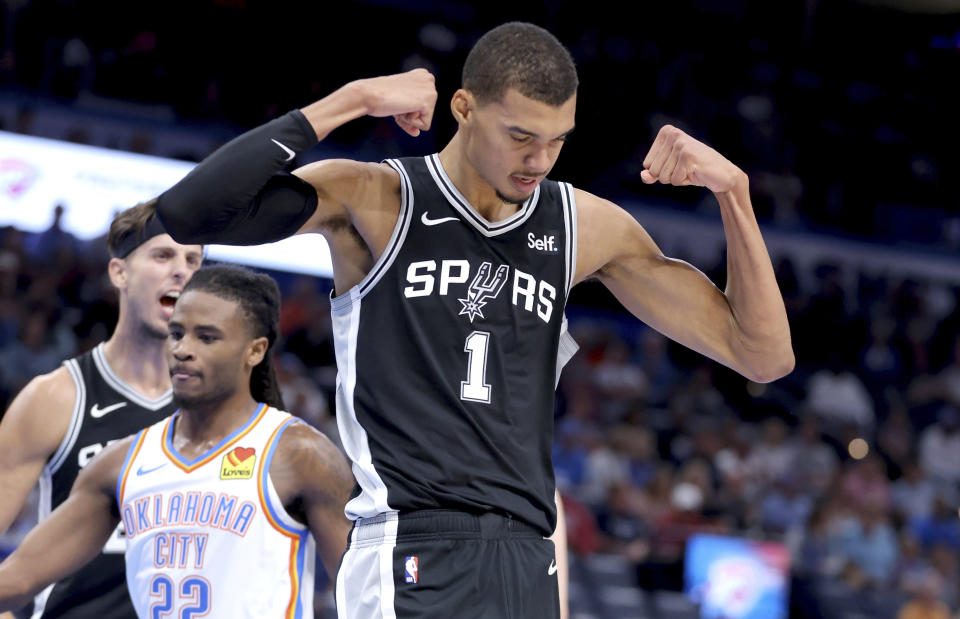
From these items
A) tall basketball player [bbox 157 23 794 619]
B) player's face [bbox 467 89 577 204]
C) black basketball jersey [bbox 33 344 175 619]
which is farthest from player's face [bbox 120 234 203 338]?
player's face [bbox 467 89 577 204]

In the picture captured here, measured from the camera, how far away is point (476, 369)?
290cm

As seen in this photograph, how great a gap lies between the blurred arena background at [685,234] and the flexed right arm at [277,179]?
20.2 ft

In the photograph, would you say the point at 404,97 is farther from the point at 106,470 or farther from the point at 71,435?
the point at 71,435

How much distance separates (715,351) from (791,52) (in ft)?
53.4

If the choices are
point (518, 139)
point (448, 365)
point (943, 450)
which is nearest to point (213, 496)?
point (448, 365)

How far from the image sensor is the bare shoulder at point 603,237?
3.23 meters

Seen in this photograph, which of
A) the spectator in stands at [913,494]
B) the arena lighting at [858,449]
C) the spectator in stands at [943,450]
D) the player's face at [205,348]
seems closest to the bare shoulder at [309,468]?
the player's face at [205,348]

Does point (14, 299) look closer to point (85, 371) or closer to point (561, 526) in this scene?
point (85, 371)

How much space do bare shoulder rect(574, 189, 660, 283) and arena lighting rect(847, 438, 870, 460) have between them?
Answer: 11831mm

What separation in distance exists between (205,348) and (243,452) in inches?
14.1

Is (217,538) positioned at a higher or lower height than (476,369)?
lower

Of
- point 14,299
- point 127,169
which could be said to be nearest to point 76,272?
point 14,299

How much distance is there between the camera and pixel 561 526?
3.52 m

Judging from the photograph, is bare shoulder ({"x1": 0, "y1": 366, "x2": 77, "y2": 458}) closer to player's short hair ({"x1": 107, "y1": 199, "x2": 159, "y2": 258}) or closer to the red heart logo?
player's short hair ({"x1": 107, "y1": 199, "x2": 159, "y2": 258})
